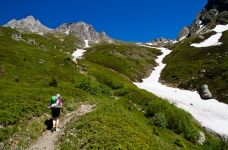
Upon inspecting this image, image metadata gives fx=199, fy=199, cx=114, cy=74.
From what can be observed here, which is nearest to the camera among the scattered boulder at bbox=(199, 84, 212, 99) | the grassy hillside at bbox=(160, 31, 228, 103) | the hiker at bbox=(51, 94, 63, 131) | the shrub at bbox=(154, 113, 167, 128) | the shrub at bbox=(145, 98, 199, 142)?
the hiker at bbox=(51, 94, 63, 131)

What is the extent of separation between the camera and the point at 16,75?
3422 cm

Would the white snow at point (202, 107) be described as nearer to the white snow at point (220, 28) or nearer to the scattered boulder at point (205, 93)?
the scattered boulder at point (205, 93)

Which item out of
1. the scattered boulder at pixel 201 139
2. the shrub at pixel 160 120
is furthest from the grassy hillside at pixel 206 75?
the shrub at pixel 160 120

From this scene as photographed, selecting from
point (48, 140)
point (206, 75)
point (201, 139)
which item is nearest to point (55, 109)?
point (48, 140)

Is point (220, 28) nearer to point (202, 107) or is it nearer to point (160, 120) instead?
point (202, 107)

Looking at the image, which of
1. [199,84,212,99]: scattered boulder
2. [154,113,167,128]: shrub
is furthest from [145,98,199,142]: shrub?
[199,84,212,99]: scattered boulder

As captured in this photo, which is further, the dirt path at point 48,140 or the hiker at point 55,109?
the hiker at point 55,109

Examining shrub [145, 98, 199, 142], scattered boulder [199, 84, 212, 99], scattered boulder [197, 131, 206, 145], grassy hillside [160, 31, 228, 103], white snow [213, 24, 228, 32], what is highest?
white snow [213, 24, 228, 32]

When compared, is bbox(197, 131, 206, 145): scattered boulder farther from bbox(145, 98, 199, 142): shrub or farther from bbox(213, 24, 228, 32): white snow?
bbox(213, 24, 228, 32): white snow

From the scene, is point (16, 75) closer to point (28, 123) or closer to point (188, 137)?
point (28, 123)

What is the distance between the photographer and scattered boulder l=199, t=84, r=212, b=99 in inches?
2074

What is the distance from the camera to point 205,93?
5356 cm

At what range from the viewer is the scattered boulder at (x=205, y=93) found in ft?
173

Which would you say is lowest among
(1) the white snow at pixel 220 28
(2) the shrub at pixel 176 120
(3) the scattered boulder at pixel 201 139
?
(3) the scattered boulder at pixel 201 139
